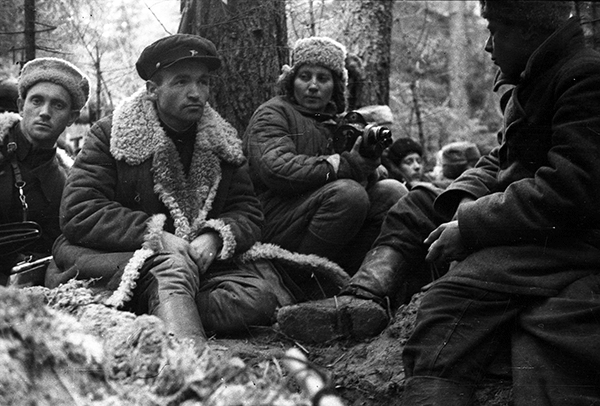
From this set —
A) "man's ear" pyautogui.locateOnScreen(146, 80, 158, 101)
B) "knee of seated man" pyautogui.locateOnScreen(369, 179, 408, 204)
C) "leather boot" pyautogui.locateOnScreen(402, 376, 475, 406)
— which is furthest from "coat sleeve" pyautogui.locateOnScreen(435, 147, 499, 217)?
"man's ear" pyautogui.locateOnScreen(146, 80, 158, 101)

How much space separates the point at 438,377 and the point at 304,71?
2.67 m

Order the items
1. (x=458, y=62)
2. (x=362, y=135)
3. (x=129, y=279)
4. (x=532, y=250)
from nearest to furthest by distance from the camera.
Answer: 1. (x=532, y=250)
2. (x=129, y=279)
3. (x=362, y=135)
4. (x=458, y=62)

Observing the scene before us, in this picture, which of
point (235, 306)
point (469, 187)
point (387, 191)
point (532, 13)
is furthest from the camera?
point (387, 191)

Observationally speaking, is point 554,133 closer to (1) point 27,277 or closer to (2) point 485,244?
(2) point 485,244

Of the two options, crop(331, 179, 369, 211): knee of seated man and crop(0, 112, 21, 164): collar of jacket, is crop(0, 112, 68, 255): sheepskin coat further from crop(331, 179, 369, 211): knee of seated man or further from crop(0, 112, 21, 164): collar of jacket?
crop(331, 179, 369, 211): knee of seated man

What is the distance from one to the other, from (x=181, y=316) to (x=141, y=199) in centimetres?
87

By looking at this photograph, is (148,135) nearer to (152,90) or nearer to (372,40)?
(152,90)

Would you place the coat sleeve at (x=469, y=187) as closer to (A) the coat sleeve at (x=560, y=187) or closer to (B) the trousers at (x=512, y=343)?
(A) the coat sleeve at (x=560, y=187)

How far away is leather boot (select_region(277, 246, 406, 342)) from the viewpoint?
409 centimetres

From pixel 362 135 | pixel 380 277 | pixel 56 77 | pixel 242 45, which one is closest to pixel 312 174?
pixel 362 135

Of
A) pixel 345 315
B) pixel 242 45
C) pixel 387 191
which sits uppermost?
pixel 242 45

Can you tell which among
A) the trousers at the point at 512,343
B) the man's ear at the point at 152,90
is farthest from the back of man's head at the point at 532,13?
the man's ear at the point at 152,90

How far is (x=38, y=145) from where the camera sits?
4.46 metres

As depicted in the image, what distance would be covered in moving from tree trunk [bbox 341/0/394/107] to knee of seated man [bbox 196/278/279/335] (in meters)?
3.34
